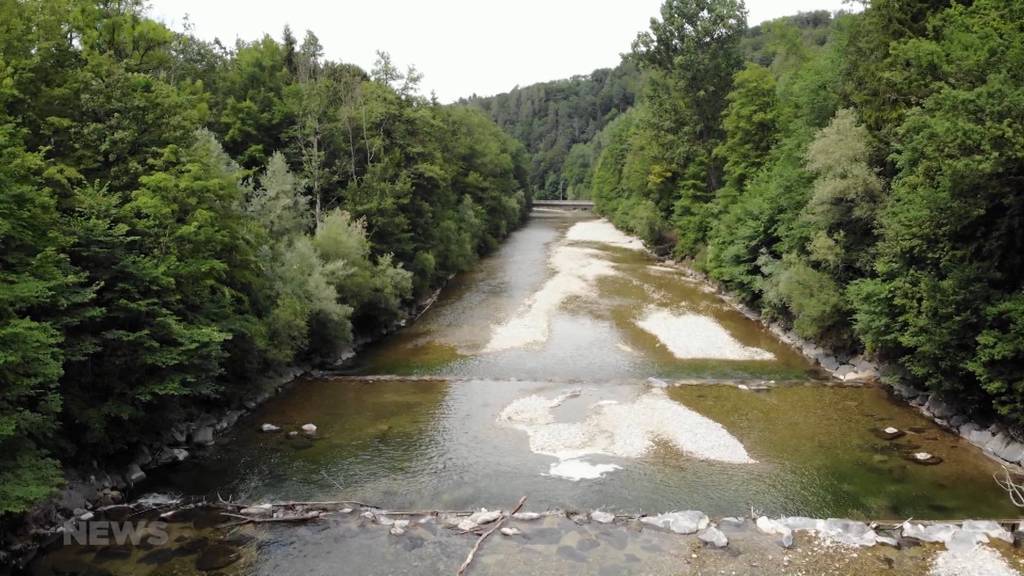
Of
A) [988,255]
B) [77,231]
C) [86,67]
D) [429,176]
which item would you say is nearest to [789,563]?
[988,255]

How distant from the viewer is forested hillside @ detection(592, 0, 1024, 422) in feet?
60.2

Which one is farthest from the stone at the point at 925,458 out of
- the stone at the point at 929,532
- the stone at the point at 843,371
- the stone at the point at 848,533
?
the stone at the point at 843,371

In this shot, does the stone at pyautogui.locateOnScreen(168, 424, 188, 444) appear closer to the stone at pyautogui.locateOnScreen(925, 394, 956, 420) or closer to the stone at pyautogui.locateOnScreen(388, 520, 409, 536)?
the stone at pyautogui.locateOnScreen(388, 520, 409, 536)

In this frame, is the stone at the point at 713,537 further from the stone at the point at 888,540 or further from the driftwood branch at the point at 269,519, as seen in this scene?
the driftwood branch at the point at 269,519

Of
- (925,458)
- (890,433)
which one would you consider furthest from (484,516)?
(890,433)

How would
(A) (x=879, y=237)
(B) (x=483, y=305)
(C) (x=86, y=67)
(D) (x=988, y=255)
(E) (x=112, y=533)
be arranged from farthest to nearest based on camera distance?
(B) (x=483, y=305), (A) (x=879, y=237), (C) (x=86, y=67), (D) (x=988, y=255), (E) (x=112, y=533)

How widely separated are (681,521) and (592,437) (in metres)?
5.91

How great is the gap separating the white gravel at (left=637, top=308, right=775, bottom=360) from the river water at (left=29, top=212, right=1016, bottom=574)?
17cm

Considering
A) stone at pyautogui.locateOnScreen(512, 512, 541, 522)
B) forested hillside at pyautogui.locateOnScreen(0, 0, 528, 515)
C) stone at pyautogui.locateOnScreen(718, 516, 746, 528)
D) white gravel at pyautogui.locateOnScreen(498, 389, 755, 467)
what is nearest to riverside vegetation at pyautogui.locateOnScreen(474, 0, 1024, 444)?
white gravel at pyautogui.locateOnScreen(498, 389, 755, 467)

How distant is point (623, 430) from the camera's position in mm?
21375

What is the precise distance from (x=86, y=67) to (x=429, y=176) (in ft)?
73.0

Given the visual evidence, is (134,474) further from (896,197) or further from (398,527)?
(896,197)

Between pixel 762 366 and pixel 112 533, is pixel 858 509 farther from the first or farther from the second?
pixel 112 533

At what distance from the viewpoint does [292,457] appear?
19.9m
